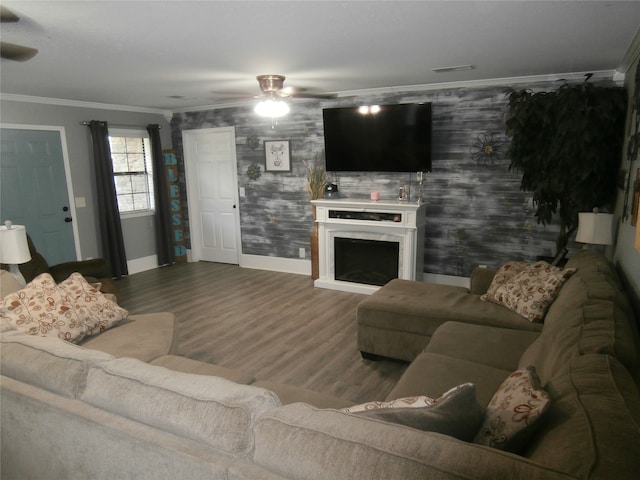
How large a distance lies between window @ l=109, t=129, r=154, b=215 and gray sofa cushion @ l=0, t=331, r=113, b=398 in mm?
4600

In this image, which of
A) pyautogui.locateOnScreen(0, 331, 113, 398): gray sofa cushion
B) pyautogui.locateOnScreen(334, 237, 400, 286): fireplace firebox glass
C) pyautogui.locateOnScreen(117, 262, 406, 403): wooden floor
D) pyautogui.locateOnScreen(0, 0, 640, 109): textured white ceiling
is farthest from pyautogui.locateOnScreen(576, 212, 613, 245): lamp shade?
pyautogui.locateOnScreen(0, 331, 113, 398): gray sofa cushion

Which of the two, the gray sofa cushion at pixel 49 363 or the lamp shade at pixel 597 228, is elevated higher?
the lamp shade at pixel 597 228

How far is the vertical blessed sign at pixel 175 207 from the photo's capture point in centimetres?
652

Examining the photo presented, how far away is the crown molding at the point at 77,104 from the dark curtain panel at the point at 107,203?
0.78 ft

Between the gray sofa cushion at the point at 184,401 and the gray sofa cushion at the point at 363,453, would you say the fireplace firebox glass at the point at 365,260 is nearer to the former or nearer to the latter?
the gray sofa cushion at the point at 184,401

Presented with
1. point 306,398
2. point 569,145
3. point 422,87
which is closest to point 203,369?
point 306,398

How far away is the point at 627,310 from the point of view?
2047 mm

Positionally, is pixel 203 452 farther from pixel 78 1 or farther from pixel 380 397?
pixel 78 1

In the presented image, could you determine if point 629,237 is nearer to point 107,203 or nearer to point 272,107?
point 272,107

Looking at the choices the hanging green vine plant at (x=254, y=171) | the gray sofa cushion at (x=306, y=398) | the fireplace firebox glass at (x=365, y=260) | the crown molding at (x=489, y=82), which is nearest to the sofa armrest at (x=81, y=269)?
the hanging green vine plant at (x=254, y=171)

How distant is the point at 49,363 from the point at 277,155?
14.9 ft

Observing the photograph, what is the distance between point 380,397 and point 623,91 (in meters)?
3.16

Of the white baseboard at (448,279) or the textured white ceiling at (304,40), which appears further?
the white baseboard at (448,279)

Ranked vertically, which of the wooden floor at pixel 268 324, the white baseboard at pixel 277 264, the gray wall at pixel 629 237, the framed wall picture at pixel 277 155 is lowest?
the wooden floor at pixel 268 324
